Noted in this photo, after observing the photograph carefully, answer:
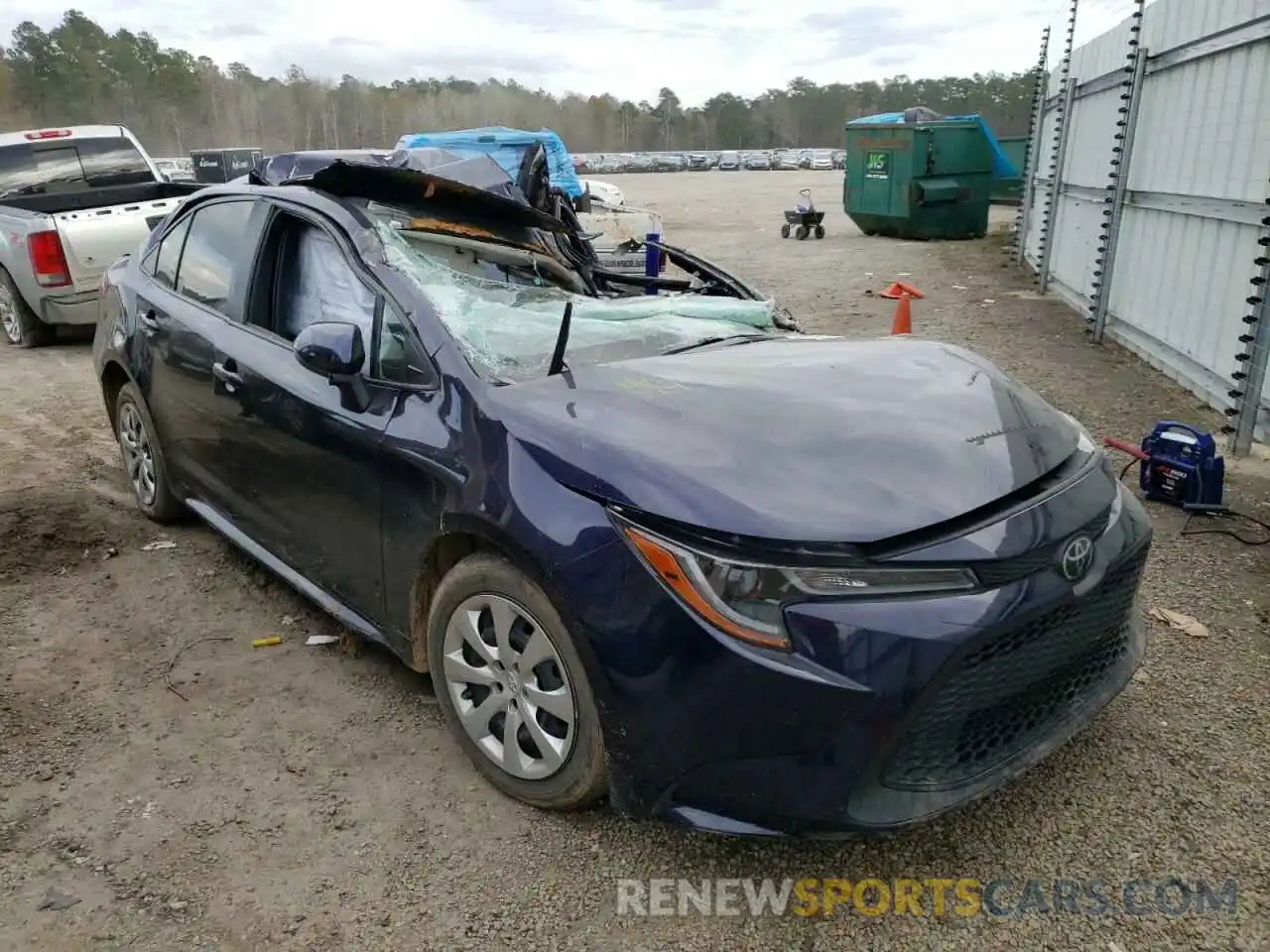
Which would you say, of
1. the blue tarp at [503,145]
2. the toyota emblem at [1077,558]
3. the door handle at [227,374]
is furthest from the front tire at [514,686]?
the blue tarp at [503,145]

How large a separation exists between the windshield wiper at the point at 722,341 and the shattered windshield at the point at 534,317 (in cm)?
2

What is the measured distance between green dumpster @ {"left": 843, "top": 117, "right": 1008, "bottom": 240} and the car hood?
16025mm

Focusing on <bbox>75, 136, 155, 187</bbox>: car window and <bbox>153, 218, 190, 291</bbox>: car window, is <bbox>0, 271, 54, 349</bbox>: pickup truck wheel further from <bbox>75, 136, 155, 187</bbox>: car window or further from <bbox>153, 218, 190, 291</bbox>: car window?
<bbox>153, 218, 190, 291</bbox>: car window

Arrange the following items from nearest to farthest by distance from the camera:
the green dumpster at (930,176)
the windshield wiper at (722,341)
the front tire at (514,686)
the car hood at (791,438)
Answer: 1. the car hood at (791,438)
2. the front tire at (514,686)
3. the windshield wiper at (722,341)
4. the green dumpster at (930,176)

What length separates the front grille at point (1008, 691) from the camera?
2141mm

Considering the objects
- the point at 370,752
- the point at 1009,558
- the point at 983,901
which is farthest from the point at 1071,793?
the point at 370,752

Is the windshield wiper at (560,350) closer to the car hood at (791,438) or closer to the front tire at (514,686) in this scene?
the car hood at (791,438)

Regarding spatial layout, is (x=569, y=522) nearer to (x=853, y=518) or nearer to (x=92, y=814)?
(x=853, y=518)

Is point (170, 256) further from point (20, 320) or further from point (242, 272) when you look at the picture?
point (20, 320)

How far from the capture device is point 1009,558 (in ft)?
7.17

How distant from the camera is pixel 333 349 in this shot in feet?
9.33

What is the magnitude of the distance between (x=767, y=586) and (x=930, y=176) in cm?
1739

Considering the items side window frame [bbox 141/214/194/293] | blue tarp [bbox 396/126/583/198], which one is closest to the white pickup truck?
blue tarp [bbox 396/126/583/198]

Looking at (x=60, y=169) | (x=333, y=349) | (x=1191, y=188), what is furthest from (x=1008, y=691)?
(x=60, y=169)
